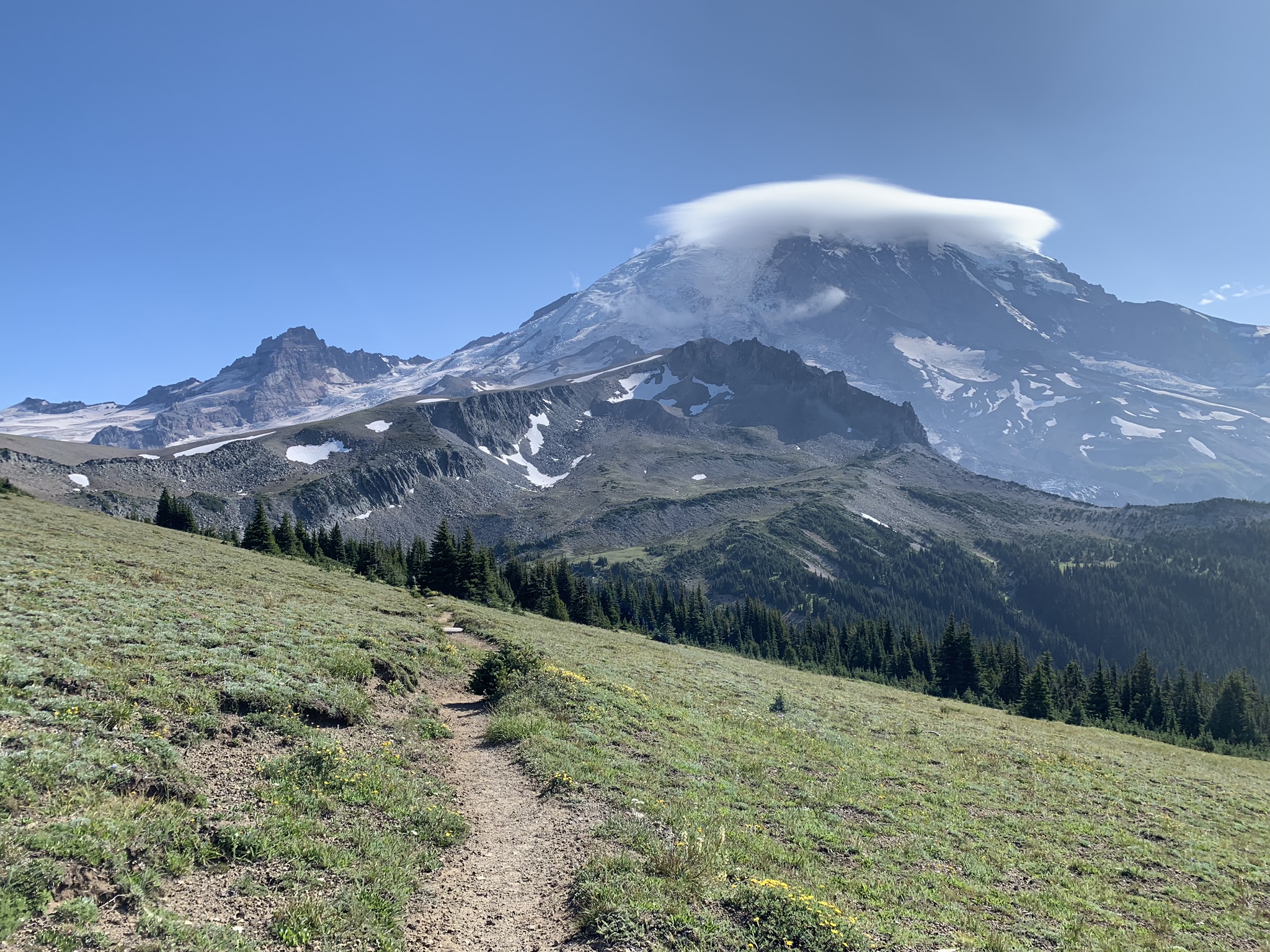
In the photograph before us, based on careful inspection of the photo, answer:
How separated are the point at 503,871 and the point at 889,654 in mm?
106688

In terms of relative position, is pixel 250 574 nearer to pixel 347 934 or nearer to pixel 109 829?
pixel 109 829

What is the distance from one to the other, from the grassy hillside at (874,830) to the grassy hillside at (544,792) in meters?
0.09

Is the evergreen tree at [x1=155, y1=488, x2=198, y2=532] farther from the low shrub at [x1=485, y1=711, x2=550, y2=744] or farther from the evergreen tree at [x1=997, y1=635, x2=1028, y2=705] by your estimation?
the evergreen tree at [x1=997, y1=635, x2=1028, y2=705]

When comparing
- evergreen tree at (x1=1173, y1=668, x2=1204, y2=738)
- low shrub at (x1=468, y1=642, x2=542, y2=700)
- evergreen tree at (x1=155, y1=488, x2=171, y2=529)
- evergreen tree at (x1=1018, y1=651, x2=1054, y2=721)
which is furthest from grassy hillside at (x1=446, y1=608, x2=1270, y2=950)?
evergreen tree at (x1=155, y1=488, x2=171, y2=529)

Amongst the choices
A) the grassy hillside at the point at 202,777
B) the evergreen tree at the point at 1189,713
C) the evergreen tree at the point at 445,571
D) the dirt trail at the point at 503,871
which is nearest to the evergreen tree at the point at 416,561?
the evergreen tree at the point at 445,571

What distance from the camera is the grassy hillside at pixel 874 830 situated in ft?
35.8

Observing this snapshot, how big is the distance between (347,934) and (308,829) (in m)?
3.17

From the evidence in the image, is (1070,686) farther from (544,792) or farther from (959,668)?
(544,792)

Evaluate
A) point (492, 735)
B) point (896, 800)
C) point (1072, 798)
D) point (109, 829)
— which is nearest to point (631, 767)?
point (492, 735)

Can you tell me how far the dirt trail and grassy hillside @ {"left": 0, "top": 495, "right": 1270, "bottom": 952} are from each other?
1.52 feet

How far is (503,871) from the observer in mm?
11734

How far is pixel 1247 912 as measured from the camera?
1475 cm

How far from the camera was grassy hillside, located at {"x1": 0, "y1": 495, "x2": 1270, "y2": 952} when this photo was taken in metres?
9.54

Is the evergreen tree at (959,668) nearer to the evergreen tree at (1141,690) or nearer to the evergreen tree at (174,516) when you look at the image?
the evergreen tree at (1141,690)
